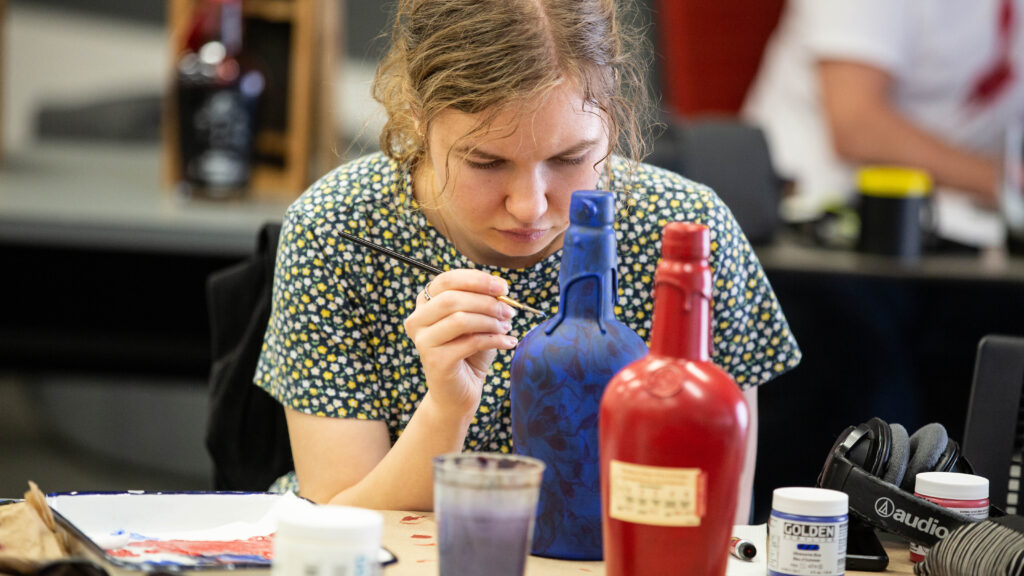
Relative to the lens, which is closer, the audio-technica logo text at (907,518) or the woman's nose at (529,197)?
the audio-technica logo text at (907,518)

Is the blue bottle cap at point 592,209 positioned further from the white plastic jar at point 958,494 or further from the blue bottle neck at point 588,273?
the white plastic jar at point 958,494

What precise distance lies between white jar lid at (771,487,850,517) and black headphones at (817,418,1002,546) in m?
0.07

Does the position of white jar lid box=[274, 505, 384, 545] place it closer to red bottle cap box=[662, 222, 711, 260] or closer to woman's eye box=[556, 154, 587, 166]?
red bottle cap box=[662, 222, 711, 260]

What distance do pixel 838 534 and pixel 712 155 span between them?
3.83ft

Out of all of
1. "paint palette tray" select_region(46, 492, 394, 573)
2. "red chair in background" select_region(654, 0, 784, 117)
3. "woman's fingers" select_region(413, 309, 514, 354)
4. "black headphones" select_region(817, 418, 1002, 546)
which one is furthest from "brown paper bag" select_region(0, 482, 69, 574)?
"red chair in background" select_region(654, 0, 784, 117)

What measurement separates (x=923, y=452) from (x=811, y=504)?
0.57 ft

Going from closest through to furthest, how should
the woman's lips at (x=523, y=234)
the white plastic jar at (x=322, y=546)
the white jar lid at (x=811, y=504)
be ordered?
the white plastic jar at (x=322, y=546) < the white jar lid at (x=811, y=504) < the woman's lips at (x=523, y=234)

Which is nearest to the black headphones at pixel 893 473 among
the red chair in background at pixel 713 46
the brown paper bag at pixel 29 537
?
the brown paper bag at pixel 29 537

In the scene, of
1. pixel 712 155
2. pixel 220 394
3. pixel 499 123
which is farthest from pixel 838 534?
pixel 712 155

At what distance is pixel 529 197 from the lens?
931 mm

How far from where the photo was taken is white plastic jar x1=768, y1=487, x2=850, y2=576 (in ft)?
2.43

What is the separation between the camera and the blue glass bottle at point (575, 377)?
78 cm

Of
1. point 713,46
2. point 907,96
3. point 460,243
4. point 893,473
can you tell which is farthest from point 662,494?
point 713,46

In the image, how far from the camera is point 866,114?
231 cm
